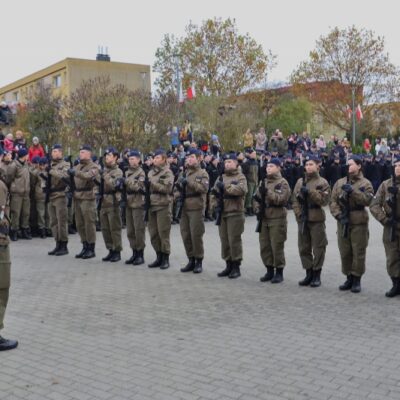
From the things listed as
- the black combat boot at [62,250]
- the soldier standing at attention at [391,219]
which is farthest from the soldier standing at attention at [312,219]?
the black combat boot at [62,250]

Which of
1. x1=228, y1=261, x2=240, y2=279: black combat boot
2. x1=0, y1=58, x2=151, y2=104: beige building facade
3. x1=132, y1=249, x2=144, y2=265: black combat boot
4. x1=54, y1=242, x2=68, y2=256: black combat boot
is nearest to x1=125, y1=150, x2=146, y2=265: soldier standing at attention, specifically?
x1=132, y1=249, x2=144, y2=265: black combat boot

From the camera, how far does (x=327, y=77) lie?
1845 inches

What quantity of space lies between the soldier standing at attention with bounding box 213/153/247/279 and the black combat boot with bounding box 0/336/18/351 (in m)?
4.12

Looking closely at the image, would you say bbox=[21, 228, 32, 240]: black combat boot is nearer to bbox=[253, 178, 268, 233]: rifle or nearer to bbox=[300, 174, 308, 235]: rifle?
bbox=[253, 178, 268, 233]: rifle

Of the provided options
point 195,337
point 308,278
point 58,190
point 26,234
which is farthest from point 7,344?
point 26,234

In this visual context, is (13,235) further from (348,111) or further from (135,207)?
(348,111)

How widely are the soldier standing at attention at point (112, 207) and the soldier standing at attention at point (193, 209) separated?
1.47 metres

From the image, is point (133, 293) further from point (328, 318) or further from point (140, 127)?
point (140, 127)

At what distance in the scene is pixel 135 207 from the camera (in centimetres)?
1050

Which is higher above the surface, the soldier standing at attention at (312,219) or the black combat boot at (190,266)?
the soldier standing at attention at (312,219)

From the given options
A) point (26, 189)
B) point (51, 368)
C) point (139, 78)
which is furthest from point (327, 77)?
point (51, 368)

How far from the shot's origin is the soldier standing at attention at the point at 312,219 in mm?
8562

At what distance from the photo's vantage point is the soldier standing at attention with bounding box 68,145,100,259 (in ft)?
35.7

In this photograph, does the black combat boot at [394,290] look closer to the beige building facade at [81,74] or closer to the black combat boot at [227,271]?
the black combat boot at [227,271]
